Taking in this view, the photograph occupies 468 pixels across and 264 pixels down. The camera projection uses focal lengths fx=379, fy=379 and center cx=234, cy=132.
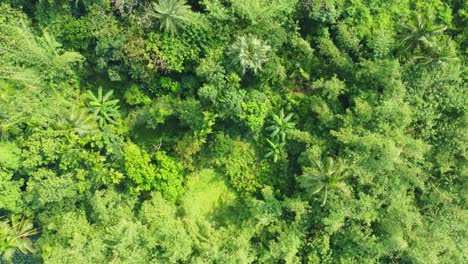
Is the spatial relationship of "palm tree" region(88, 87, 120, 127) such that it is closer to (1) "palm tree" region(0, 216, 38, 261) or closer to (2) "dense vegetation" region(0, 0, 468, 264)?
(2) "dense vegetation" region(0, 0, 468, 264)

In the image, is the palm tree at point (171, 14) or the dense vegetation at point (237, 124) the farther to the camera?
the dense vegetation at point (237, 124)

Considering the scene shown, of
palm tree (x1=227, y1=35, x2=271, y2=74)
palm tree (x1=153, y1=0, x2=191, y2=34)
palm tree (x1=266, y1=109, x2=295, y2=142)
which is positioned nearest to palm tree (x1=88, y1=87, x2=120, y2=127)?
palm tree (x1=153, y1=0, x2=191, y2=34)

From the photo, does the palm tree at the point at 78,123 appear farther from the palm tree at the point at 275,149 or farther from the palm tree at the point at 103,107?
the palm tree at the point at 275,149

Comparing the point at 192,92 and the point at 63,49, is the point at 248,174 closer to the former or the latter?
the point at 192,92

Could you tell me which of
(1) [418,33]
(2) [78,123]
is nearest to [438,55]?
(1) [418,33]

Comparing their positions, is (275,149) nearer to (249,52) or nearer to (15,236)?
(249,52)

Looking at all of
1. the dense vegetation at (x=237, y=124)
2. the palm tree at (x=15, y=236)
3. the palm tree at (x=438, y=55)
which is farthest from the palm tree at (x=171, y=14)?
the palm tree at (x=15, y=236)
